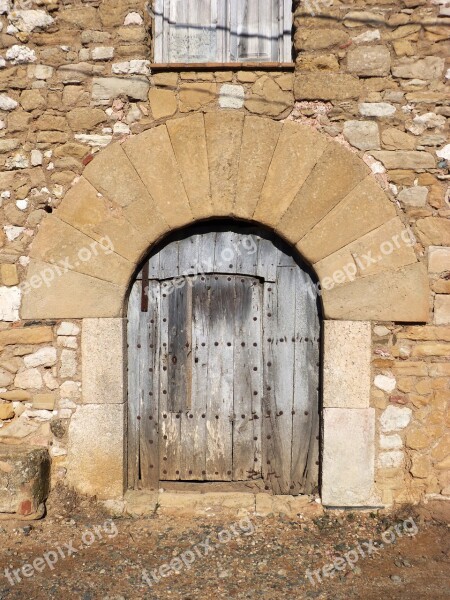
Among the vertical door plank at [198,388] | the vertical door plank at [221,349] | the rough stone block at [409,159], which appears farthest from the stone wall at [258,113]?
the vertical door plank at [221,349]

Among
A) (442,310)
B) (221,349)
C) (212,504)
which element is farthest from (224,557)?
(442,310)

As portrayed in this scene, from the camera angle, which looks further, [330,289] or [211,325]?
[211,325]

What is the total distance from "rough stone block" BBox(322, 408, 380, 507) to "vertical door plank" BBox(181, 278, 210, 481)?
859mm

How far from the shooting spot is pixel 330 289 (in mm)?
3355

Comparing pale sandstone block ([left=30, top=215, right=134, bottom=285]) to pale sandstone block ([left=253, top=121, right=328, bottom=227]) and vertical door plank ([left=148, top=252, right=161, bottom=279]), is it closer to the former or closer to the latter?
vertical door plank ([left=148, top=252, right=161, bottom=279])

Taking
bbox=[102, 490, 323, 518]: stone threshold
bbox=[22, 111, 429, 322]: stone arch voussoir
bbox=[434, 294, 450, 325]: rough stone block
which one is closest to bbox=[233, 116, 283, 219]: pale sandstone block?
bbox=[22, 111, 429, 322]: stone arch voussoir

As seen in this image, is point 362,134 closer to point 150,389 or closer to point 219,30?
point 219,30

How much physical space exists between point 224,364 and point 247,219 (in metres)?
1.03

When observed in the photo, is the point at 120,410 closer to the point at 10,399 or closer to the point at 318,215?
the point at 10,399

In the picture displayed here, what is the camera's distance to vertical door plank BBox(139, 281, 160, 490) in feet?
11.9

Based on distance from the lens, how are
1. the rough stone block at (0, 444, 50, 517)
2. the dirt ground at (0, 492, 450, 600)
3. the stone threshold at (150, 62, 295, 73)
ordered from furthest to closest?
the stone threshold at (150, 62, 295, 73) → the rough stone block at (0, 444, 50, 517) → the dirt ground at (0, 492, 450, 600)

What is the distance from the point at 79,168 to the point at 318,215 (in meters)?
1.61

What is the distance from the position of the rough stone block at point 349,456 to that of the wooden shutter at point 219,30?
249cm

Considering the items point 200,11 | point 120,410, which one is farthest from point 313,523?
point 200,11
